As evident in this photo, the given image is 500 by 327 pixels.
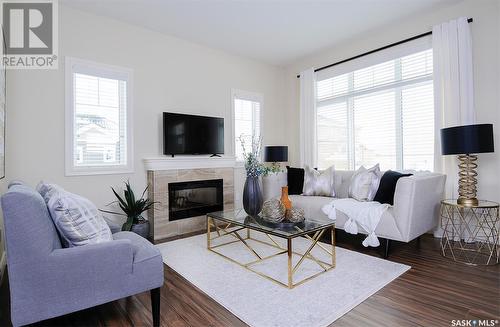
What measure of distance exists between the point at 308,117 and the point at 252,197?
8.40ft

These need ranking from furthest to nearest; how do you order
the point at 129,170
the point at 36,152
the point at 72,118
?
the point at 129,170
the point at 72,118
the point at 36,152

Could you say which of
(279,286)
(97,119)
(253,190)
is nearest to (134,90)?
(97,119)

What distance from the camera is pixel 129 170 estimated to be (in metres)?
3.65

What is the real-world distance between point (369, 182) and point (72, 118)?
3.65 meters

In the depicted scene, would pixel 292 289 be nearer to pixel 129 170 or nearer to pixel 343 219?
pixel 343 219

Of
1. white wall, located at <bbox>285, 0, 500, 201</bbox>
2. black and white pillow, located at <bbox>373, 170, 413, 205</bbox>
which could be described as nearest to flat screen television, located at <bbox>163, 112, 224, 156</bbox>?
black and white pillow, located at <bbox>373, 170, 413, 205</bbox>

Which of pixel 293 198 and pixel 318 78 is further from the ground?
pixel 318 78

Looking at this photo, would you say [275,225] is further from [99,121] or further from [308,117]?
[308,117]

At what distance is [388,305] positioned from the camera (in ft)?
6.22

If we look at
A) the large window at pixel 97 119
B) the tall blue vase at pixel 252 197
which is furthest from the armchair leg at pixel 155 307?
the large window at pixel 97 119

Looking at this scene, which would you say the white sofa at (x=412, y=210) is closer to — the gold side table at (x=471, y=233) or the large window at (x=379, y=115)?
the gold side table at (x=471, y=233)

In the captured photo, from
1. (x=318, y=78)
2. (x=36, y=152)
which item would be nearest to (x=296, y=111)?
(x=318, y=78)

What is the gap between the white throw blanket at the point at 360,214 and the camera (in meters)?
2.87

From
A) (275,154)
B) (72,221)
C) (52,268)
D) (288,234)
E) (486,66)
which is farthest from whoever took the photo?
(275,154)
